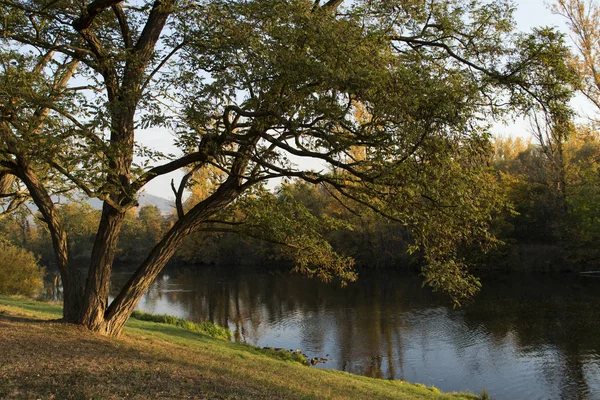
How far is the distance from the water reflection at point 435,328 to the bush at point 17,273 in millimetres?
6513

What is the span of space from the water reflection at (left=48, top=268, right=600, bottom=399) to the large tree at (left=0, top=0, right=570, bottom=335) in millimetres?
9010

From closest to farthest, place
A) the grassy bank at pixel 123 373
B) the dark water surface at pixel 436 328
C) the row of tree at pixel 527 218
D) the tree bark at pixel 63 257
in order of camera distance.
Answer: the grassy bank at pixel 123 373 → the tree bark at pixel 63 257 → the dark water surface at pixel 436 328 → the row of tree at pixel 527 218

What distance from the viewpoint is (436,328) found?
2211cm

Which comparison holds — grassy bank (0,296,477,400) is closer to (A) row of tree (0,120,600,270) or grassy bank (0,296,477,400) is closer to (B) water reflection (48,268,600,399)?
(B) water reflection (48,268,600,399)

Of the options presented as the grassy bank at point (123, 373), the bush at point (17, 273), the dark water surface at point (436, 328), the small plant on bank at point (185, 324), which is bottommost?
the dark water surface at point (436, 328)

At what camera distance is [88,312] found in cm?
966

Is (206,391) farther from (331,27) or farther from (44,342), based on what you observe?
(331,27)

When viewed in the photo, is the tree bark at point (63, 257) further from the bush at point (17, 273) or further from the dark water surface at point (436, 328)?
the bush at point (17, 273)

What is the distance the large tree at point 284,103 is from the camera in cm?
693

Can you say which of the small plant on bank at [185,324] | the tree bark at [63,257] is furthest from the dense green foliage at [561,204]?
the tree bark at [63,257]

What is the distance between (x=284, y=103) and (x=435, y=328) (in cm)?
1760

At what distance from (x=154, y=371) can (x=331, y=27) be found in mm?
5759

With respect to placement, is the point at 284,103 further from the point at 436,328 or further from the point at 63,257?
the point at 436,328

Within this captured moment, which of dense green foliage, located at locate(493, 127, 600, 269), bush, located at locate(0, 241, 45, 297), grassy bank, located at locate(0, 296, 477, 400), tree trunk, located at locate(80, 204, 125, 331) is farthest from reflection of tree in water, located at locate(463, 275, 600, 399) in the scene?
bush, located at locate(0, 241, 45, 297)
